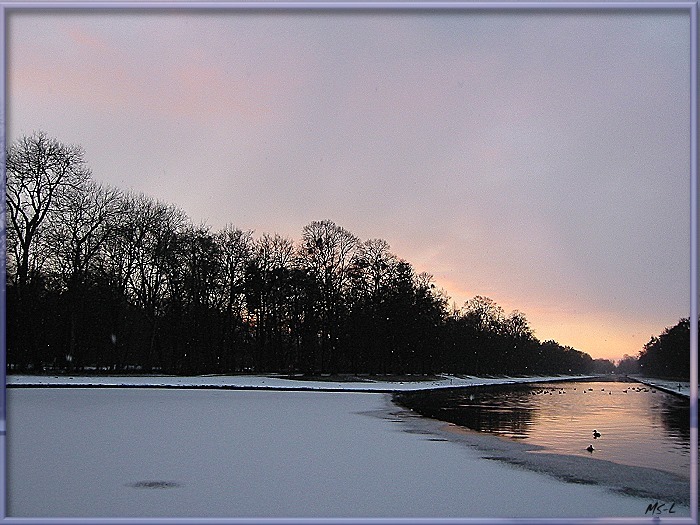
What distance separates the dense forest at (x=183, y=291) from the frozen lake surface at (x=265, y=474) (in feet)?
80.9

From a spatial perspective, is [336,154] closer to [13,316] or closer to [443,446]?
[443,446]

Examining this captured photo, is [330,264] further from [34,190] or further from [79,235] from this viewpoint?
[34,190]

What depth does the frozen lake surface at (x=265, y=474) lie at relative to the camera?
9062 mm

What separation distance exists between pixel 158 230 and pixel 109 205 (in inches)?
225

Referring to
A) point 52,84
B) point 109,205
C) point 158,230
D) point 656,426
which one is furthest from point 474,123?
point 158,230

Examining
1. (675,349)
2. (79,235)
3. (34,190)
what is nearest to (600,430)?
(675,349)

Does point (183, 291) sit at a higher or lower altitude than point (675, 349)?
higher

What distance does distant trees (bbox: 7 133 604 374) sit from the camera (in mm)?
45062

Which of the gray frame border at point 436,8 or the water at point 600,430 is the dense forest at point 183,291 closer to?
the water at point 600,430

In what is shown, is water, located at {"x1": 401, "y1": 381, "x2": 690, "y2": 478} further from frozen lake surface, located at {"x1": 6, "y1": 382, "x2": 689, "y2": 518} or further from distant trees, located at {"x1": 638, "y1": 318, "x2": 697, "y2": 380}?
frozen lake surface, located at {"x1": 6, "y1": 382, "x2": 689, "y2": 518}

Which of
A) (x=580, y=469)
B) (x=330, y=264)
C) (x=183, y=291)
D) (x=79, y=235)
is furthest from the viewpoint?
(x=330, y=264)

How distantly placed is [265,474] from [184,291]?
5070 cm

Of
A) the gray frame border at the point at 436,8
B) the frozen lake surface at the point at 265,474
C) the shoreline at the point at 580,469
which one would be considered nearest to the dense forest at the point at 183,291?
the frozen lake surface at the point at 265,474

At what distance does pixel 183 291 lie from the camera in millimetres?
60312
